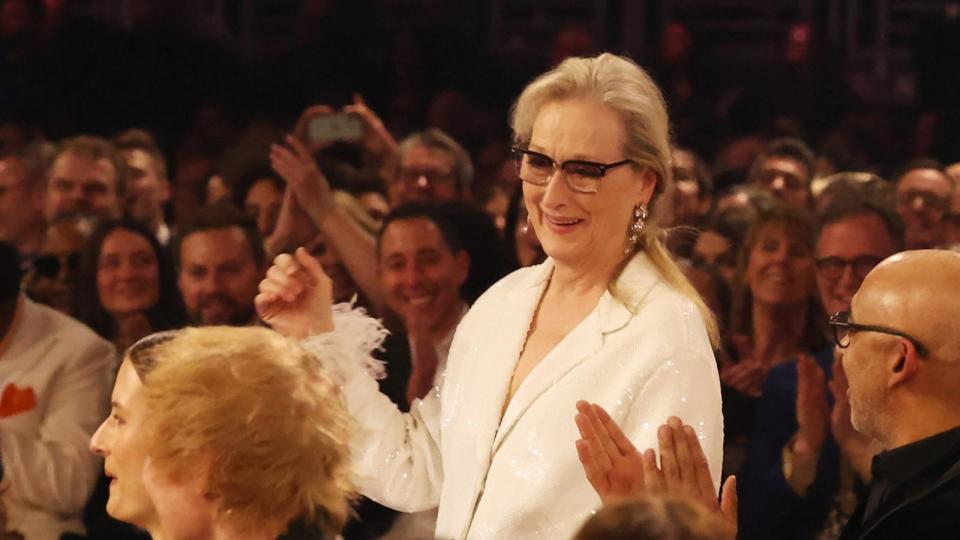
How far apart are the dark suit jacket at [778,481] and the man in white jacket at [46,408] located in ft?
5.52

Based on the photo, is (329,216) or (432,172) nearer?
(329,216)

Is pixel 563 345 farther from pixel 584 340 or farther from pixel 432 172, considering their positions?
pixel 432 172

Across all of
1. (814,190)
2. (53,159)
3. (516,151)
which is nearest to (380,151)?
(53,159)

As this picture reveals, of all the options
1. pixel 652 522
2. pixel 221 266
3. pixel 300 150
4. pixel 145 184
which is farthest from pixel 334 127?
pixel 652 522

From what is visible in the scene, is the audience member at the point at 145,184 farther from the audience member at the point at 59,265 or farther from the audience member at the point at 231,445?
the audience member at the point at 231,445

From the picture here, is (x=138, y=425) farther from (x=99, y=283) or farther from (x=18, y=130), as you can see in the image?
(x=18, y=130)

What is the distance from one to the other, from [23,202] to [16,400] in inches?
86.6

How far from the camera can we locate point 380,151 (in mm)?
6535

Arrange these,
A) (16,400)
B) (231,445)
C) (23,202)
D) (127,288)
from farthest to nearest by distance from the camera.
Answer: (23,202) → (127,288) → (16,400) → (231,445)

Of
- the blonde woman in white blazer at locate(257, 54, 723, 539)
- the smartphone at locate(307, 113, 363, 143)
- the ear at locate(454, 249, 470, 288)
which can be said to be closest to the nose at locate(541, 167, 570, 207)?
the blonde woman in white blazer at locate(257, 54, 723, 539)

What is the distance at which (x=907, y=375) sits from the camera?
8.47ft

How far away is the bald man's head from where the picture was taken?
8.43 ft

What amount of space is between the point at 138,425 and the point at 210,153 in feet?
19.0

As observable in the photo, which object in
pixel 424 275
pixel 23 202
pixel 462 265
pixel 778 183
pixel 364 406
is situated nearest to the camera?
pixel 364 406
